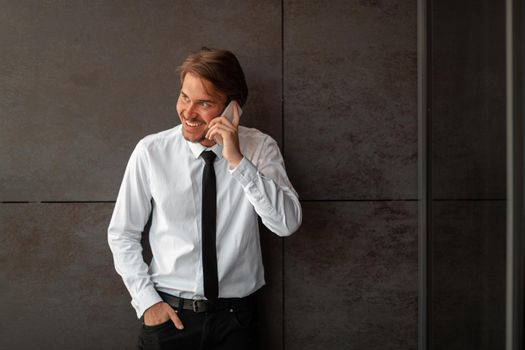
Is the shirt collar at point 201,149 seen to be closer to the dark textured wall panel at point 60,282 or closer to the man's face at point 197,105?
the man's face at point 197,105

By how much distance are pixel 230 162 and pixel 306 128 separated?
0.68 m

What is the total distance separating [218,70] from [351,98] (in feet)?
2.66

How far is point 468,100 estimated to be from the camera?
1913 millimetres

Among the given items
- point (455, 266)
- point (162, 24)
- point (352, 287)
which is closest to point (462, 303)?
point (455, 266)

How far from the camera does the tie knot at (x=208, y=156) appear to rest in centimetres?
221

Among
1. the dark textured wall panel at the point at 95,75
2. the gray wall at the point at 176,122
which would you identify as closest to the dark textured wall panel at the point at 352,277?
the gray wall at the point at 176,122

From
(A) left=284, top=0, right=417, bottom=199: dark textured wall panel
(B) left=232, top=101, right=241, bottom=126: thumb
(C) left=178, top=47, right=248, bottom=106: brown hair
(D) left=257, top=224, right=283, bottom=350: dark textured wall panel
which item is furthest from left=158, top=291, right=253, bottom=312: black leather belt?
(C) left=178, top=47, right=248, bottom=106: brown hair

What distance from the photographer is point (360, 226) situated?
→ 8.48 feet

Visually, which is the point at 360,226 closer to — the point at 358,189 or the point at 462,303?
the point at 358,189

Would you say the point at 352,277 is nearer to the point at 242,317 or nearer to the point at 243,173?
the point at 242,317

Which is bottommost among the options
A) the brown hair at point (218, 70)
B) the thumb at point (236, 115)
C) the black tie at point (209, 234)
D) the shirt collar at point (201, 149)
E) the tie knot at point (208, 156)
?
the black tie at point (209, 234)

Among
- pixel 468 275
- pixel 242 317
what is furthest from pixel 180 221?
pixel 468 275

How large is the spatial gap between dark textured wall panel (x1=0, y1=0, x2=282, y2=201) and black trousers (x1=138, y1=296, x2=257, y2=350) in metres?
0.82

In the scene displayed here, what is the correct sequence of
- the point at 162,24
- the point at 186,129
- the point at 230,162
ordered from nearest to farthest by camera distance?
1. the point at 230,162
2. the point at 186,129
3. the point at 162,24
